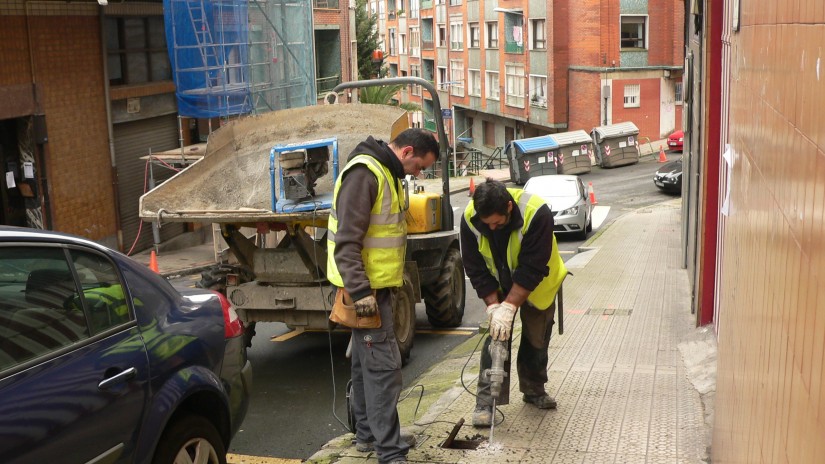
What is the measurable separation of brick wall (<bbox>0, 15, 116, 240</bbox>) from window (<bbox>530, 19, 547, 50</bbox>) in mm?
31460

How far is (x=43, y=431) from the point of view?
379cm

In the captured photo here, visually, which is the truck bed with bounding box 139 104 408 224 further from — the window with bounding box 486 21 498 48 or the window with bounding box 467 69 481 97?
the window with bounding box 467 69 481 97

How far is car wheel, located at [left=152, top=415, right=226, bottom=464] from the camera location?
15.4 ft

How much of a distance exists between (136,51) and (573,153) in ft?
72.0

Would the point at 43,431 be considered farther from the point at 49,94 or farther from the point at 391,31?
the point at 391,31

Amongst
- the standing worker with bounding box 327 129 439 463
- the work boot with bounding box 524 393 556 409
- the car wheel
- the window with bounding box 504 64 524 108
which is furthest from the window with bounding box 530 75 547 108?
the car wheel

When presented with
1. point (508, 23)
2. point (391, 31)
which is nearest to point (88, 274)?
point (508, 23)

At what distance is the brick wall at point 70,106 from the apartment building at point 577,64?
1172 inches

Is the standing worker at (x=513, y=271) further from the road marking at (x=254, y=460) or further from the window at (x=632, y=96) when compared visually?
the window at (x=632, y=96)

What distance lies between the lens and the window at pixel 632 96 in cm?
4494

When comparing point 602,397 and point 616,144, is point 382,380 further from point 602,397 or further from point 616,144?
point 616,144

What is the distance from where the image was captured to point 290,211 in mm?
9062

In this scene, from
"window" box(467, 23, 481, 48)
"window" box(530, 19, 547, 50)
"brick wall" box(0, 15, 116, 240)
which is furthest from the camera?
"window" box(467, 23, 481, 48)

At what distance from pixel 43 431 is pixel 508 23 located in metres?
49.3
